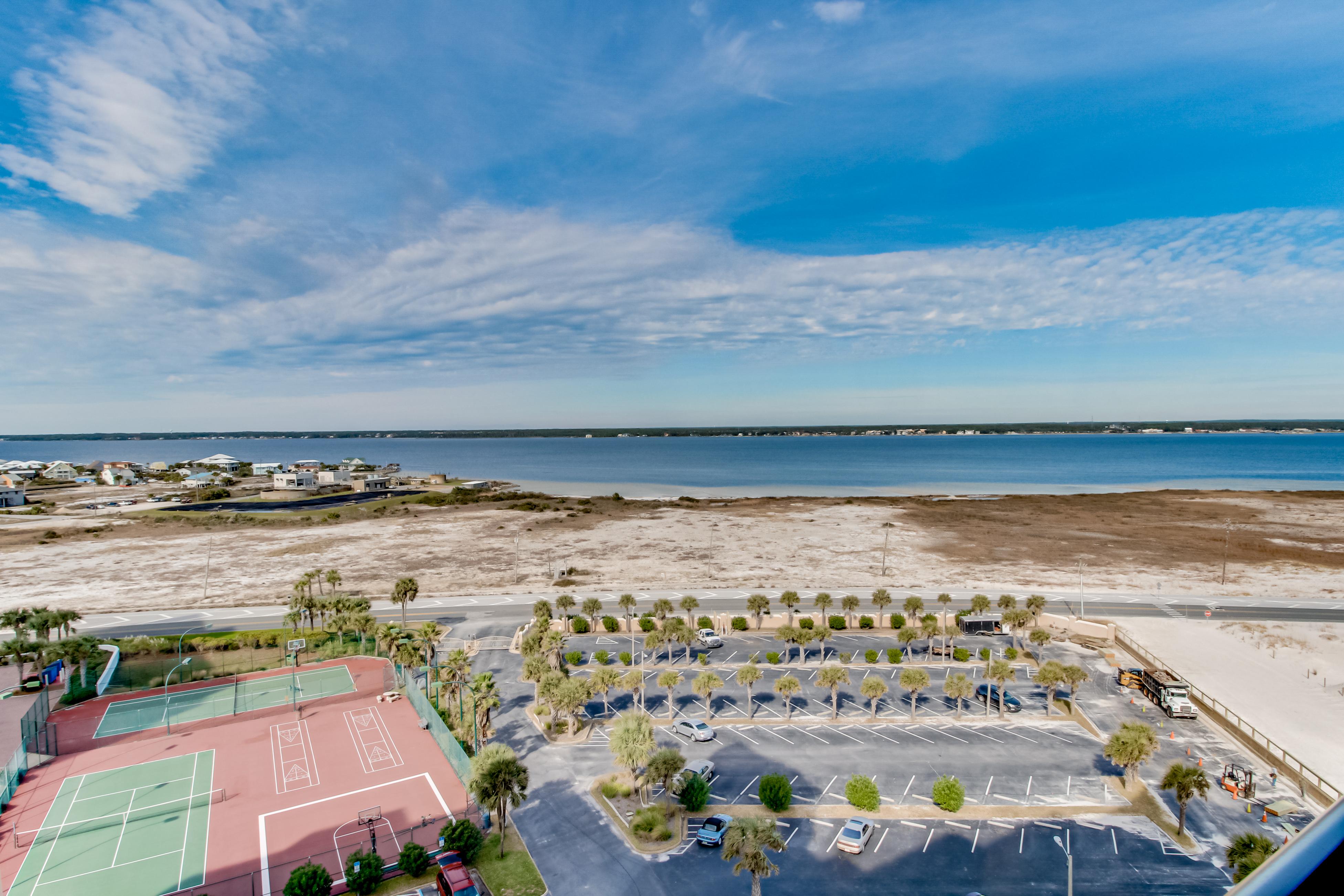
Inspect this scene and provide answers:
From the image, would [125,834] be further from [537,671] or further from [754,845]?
[754,845]

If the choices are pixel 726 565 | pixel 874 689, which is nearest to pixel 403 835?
pixel 874 689

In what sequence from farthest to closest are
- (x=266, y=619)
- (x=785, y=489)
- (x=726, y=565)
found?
(x=785, y=489)
(x=726, y=565)
(x=266, y=619)

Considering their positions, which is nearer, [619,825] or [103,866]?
[103,866]

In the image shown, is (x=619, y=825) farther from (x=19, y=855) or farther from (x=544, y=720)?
(x=19, y=855)

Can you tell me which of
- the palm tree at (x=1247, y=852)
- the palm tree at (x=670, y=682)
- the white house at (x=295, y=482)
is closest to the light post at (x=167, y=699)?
the palm tree at (x=670, y=682)

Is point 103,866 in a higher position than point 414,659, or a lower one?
lower

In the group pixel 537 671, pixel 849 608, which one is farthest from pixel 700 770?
pixel 849 608

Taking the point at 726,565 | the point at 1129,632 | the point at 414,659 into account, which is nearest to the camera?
the point at 414,659
